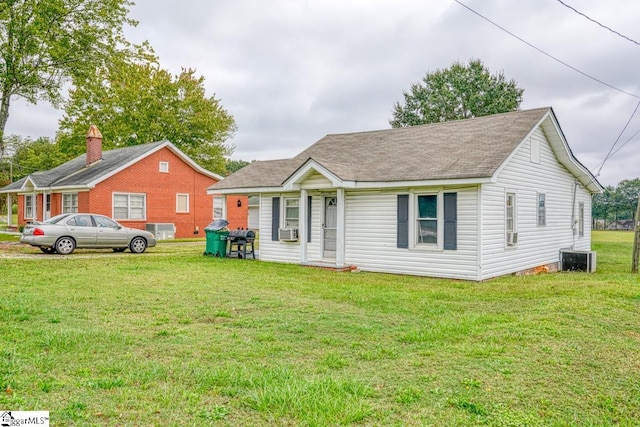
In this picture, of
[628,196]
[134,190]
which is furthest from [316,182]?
[628,196]

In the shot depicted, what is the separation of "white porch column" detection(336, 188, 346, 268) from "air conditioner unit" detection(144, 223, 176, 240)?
1508 cm

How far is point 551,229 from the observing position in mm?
15180

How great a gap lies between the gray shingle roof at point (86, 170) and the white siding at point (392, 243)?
15.5 m

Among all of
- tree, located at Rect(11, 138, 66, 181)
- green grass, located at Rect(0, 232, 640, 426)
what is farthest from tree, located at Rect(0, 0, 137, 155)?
tree, located at Rect(11, 138, 66, 181)

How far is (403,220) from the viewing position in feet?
40.6

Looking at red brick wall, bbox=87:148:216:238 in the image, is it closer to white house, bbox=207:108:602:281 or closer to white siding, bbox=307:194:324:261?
white house, bbox=207:108:602:281

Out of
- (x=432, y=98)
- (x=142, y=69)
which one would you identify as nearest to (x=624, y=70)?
(x=432, y=98)

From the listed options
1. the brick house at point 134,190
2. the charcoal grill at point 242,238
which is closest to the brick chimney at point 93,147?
the brick house at point 134,190

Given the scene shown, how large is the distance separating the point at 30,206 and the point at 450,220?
28.4m

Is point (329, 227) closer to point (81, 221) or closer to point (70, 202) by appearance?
point (81, 221)

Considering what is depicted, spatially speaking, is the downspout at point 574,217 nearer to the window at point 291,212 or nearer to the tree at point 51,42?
the window at point 291,212

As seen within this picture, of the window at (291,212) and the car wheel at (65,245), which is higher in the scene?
the window at (291,212)

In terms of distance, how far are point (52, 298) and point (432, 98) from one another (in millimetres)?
39861

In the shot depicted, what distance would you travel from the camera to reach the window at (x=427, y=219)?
39.4 feet
